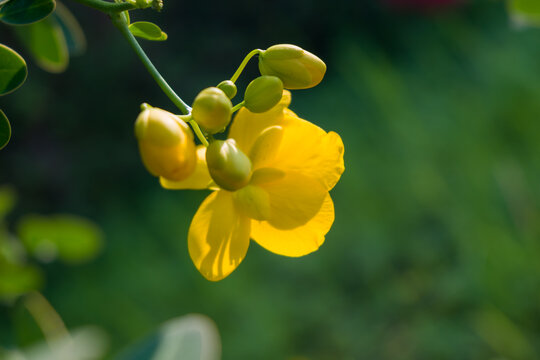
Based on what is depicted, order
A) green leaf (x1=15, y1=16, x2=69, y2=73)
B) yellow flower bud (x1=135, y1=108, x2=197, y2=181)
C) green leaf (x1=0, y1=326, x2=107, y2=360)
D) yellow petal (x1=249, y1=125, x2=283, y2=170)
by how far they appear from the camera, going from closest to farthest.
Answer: yellow flower bud (x1=135, y1=108, x2=197, y2=181), yellow petal (x1=249, y1=125, x2=283, y2=170), green leaf (x1=15, y1=16, x2=69, y2=73), green leaf (x1=0, y1=326, x2=107, y2=360)

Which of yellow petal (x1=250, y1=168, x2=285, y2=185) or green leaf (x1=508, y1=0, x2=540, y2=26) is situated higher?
green leaf (x1=508, y1=0, x2=540, y2=26)

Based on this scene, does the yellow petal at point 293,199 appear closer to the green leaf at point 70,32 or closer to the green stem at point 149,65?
the green stem at point 149,65

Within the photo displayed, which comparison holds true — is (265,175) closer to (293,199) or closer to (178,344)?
(293,199)

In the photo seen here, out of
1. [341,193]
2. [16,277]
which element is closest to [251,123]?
[16,277]

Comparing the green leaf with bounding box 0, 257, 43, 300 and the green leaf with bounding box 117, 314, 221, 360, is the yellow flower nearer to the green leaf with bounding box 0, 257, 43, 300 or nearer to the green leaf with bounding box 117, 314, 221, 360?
the green leaf with bounding box 117, 314, 221, 360

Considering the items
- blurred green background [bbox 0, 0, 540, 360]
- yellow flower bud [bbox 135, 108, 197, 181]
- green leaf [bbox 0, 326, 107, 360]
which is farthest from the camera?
blurred green background [bbox 0, 0, 540, 360]

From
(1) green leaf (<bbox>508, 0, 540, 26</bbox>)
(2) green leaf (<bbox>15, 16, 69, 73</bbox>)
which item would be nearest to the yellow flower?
(2) green leaf (<bbox>15, 16, 69, 73</bbox>)
